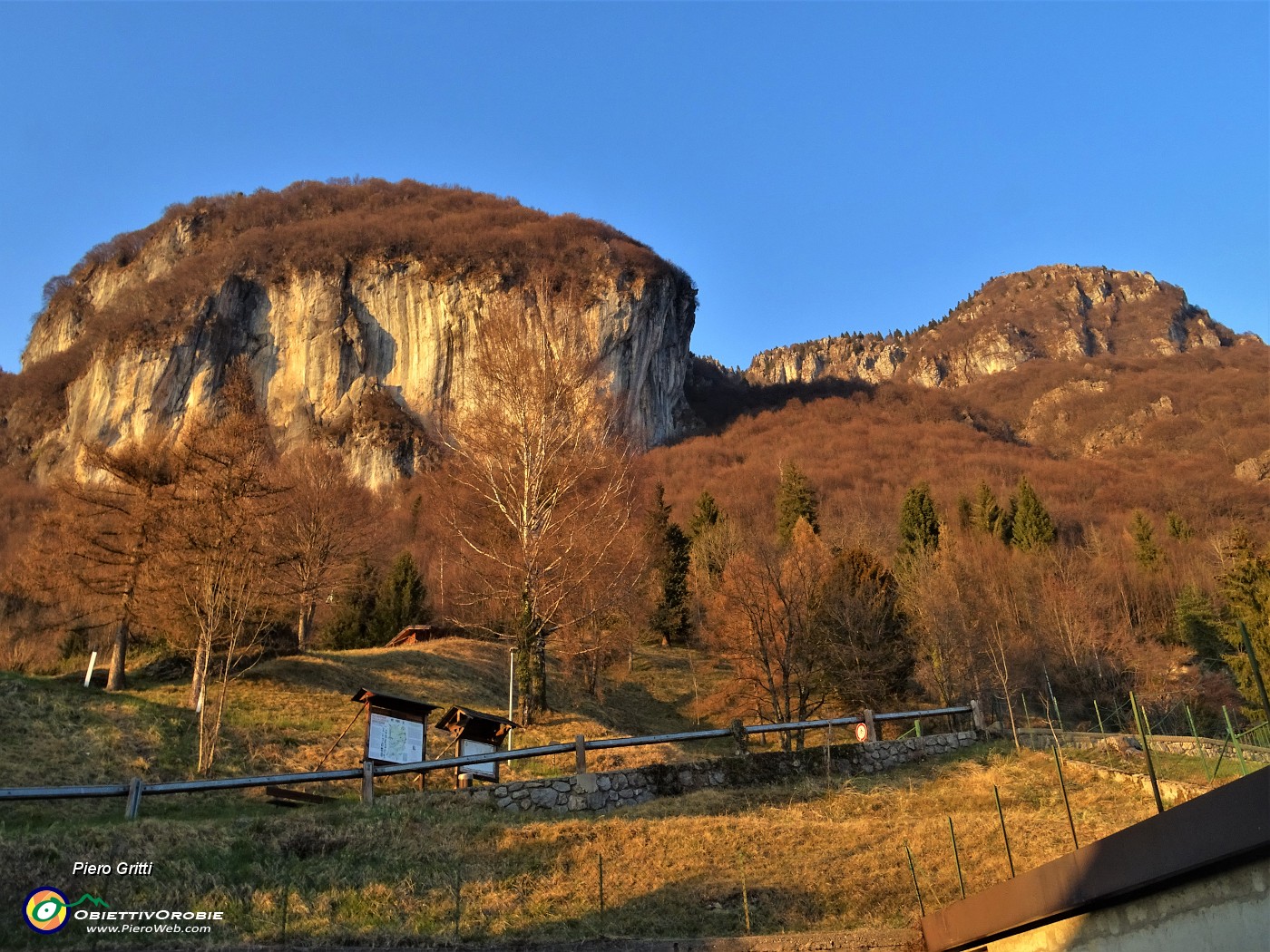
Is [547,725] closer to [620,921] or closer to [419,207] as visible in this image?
[620,921]

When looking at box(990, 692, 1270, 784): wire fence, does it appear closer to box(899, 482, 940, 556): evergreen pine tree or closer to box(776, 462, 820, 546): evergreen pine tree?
box(899, 482, 940, 556): evergreen pine tree

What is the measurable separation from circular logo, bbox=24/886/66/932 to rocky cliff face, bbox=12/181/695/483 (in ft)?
248

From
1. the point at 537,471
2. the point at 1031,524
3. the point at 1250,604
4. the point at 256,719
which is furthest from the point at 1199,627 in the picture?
the point at 256,719

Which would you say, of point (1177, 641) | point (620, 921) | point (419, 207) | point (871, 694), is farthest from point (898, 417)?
point (620, 921)

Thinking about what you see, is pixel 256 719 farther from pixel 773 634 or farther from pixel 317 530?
pixel 773 634

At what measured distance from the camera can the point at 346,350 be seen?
89125 millimetres

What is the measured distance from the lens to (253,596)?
1770cm

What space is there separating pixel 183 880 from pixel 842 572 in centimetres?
A: 2331

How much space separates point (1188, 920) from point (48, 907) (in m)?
8.93

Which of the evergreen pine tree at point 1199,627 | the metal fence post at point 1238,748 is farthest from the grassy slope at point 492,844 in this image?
the evergreen pine tree at point 1199,627

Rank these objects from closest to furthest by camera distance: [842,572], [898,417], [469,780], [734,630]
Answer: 1. [469,780]
2. [734,630]
3. [842,572]
4. [898,417]

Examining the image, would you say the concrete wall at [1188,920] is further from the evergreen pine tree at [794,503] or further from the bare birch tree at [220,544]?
the evergreen pine tree at [794,503]

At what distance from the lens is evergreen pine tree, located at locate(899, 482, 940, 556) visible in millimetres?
44156

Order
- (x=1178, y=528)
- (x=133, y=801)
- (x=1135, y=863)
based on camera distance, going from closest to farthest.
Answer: (x=1135, y=863) → (x=133, y=801) → (x=1178, y=528)
